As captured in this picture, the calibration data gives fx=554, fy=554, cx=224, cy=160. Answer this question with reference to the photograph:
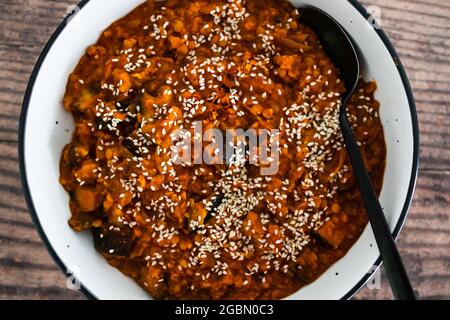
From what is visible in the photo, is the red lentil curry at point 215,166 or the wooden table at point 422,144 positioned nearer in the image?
the red lentil curry at point 215,166

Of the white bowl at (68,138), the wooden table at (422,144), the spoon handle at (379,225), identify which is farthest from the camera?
the wooden table at (422,144)

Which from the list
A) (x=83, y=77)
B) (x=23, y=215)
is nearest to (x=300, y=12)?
(x=83, y=77)

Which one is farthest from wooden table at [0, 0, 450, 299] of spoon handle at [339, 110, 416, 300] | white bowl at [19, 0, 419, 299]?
spoon handle at [339, 110, 416, 300]

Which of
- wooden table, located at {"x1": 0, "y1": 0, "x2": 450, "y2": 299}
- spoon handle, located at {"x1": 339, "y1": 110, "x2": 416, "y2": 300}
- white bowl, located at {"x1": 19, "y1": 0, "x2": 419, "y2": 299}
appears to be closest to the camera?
spoon handle, located at {"x1": 339, "y1": 110, "x2": 416, "y2": 300}

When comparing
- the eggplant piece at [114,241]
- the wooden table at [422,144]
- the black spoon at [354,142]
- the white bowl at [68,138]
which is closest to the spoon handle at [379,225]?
the black spoon at [354,142]

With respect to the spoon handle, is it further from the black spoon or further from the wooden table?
the wooden table

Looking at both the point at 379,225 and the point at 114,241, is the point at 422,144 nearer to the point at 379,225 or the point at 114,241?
the point at 379,225

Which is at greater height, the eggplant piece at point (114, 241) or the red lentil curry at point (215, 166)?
the red lentil curry at point (215, 166)

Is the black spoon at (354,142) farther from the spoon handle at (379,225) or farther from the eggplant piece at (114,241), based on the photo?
the eggplant piece at (114,241)
